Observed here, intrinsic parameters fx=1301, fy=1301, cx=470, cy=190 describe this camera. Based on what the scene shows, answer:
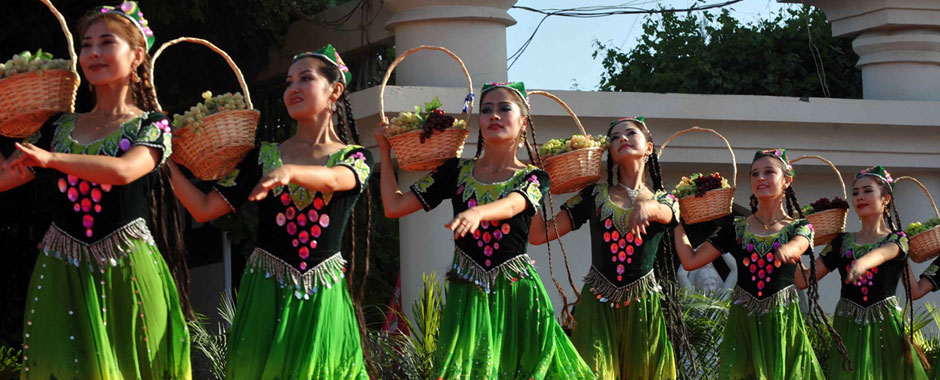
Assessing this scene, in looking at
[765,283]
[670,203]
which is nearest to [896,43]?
[765,283]

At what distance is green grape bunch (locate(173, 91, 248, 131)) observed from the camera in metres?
5.66

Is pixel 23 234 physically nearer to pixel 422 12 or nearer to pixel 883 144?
pixel 422 12

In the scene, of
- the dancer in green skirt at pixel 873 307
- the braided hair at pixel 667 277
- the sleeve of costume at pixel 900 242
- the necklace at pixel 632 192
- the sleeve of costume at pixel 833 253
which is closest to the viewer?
the necklace at pixel 632 192

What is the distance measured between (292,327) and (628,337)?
7.97 ft

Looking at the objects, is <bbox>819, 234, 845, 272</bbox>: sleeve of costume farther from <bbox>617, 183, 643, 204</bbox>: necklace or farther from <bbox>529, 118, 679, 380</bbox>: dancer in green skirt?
<bbox>617, 183, 643, 204</bbox>: necklace

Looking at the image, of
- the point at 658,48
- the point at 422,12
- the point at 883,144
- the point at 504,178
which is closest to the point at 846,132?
the point at 883,144

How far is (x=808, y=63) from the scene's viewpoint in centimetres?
1870

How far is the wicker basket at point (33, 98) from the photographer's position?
17.9 feet

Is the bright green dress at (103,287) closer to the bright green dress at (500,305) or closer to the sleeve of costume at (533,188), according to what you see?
the bright green dress at (500,305)

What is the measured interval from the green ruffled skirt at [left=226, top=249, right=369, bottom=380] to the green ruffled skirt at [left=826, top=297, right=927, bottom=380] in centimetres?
467

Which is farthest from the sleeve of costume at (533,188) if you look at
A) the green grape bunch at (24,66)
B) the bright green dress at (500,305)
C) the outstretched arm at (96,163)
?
the green grape bunch at (24,66)

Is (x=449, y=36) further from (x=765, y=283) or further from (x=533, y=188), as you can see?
(x=533, y=188)

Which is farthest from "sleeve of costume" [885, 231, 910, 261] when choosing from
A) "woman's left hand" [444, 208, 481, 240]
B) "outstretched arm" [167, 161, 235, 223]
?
"outstretched arm" [167, 161, 235, 223]

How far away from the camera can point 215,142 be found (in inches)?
224
